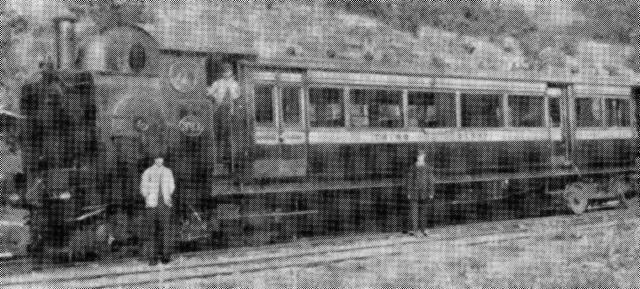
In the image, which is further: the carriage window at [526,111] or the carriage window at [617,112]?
the carriage window at [617,112]

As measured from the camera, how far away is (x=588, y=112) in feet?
58.8

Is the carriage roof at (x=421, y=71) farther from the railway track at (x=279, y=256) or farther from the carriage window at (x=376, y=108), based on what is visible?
the railway track at (x=279, y=256)

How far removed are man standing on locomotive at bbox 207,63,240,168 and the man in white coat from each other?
5.20 ft

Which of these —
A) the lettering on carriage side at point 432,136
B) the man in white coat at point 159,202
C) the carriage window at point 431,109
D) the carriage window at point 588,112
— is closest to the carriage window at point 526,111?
the lettering on carriage side at point 432,136

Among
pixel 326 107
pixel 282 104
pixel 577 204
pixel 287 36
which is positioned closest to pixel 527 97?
pixel 577 204

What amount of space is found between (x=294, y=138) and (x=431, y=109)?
3.34 metres

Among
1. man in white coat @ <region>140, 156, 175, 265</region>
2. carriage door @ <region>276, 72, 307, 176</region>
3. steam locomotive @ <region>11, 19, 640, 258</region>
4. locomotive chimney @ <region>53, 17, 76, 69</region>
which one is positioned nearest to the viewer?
man in white coat @ <region>140, 156, 175, 265</region>

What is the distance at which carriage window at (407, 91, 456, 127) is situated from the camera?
48.6ft

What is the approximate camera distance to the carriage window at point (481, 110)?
51.3ft

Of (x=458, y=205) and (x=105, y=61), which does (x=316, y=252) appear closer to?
(x=105, y=61)

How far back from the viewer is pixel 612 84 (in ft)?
60.5

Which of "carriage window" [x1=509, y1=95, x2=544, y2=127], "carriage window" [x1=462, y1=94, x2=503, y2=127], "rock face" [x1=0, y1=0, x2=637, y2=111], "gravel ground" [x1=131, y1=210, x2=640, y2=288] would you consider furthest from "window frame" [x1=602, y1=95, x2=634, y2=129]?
"gravel ground" [x1=131, y1=210, x2=640, y2=288]

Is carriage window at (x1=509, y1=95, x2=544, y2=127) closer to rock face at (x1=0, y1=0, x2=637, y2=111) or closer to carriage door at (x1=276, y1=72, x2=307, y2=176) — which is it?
rock face at (x1=0, y1=0, x2=637, y2=111)

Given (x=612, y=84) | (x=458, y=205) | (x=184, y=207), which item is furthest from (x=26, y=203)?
(x=612, y=84)
